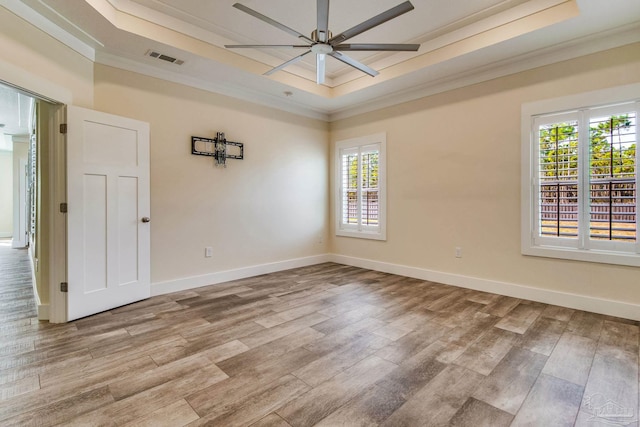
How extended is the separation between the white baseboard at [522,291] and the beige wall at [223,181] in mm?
1680

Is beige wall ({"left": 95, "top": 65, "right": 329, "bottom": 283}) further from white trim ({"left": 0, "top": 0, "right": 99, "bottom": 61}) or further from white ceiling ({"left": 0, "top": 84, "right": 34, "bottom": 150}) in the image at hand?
white ceiling ({"left": 0, "top": 84, "right": 34, "bottom": 150})

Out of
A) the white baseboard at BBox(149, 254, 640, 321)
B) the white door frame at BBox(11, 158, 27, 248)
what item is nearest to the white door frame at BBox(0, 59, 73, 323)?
the white baseboard at BBox(149, 254, 640, 321)

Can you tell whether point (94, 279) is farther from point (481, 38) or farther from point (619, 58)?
A: point (619, 58)

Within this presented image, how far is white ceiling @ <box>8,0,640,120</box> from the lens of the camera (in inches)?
113

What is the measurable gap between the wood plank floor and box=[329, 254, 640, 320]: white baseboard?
0.12 metres

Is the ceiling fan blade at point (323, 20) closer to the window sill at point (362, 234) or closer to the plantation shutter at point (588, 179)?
the plantation shutter at point (588, 179)

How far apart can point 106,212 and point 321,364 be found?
2.73 metres

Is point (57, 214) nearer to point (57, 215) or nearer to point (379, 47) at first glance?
point (57, 215)

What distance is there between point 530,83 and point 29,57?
5078mm

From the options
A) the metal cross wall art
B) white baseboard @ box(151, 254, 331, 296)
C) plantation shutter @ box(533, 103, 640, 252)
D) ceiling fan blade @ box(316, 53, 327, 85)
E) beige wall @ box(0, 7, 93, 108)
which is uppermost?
ceiling fan blade @ box(316, 53, 327, 85)

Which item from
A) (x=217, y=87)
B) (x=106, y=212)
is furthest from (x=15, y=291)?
(x=217, y=87)

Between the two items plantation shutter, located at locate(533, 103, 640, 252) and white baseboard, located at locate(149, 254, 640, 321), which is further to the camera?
white baseboard, located at locate(149, 254, 640, 321)

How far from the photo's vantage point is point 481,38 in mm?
A: 3393

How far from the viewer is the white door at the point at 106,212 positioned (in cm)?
300
